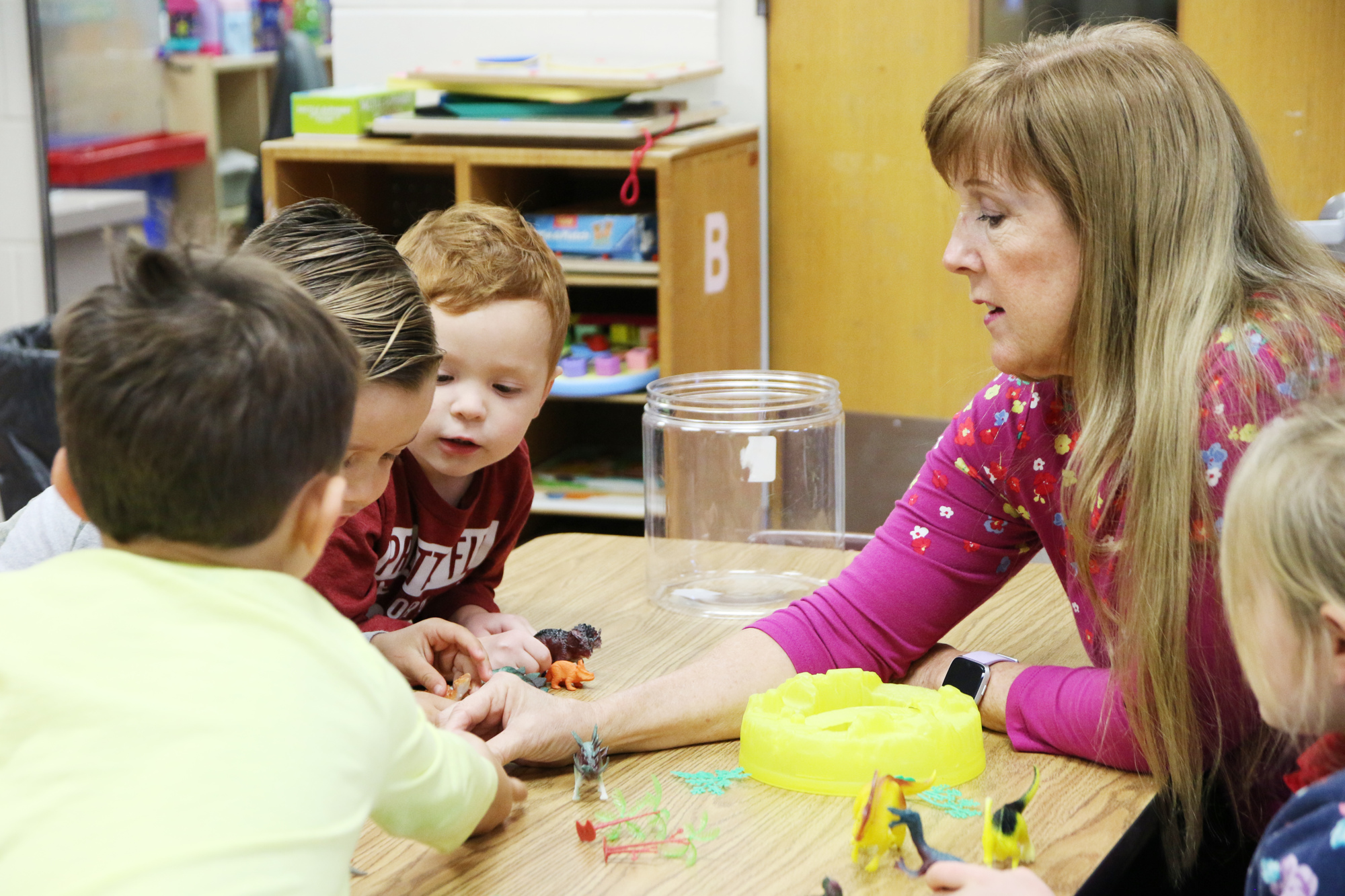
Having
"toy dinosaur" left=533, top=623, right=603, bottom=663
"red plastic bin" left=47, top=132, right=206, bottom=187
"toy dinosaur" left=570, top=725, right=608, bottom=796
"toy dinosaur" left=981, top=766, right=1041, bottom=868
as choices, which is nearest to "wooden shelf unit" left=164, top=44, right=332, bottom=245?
"red plastic bin" left=47, top=132, right=206, bottom=187

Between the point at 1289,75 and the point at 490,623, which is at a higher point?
the point at 1289,75

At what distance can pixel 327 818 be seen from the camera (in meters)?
0.59

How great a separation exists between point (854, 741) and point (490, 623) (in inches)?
17.3

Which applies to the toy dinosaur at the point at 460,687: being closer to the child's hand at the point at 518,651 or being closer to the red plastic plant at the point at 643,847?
the child's hand at the point at 518,651

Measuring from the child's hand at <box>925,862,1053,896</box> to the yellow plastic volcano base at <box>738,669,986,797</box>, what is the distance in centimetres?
14

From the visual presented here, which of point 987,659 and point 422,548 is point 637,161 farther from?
point 987,659

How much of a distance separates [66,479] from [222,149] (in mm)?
3906

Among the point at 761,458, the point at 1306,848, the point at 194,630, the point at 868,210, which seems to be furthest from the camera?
the point at 868,210

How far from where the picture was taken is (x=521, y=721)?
3.12ft

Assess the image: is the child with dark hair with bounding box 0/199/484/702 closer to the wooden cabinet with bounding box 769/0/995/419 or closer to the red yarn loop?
the red yarn loop

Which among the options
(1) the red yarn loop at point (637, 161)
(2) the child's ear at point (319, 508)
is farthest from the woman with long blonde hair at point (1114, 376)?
(1) the red yarn loop at point (637, 161)

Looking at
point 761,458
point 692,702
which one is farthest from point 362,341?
point 761,458

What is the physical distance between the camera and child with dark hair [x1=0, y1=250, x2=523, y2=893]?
0.56m

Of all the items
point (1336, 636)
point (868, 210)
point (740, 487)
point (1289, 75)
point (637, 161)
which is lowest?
point (740, 487)
